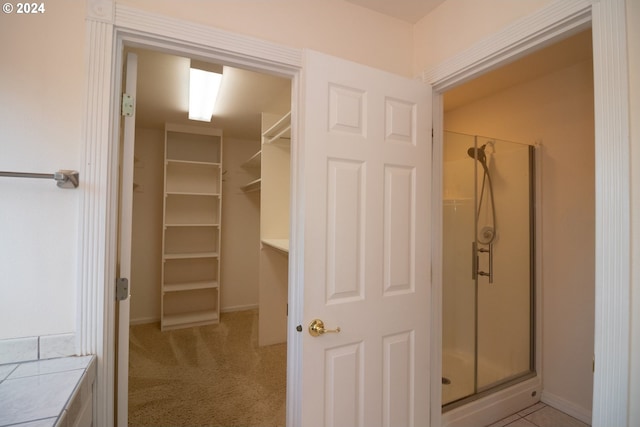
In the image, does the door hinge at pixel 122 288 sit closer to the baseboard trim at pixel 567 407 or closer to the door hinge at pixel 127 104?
the door hinge at pixel 127 104

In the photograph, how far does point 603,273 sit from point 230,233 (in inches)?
158

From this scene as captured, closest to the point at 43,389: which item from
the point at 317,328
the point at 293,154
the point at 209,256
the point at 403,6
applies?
the point at 317,328

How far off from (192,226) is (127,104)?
2948 mm

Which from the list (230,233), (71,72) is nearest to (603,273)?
(71,72)

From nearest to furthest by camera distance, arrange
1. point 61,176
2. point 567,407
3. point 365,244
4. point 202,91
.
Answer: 1. point 61,176
2. point 365,244
3. point 567,407
4. point 202,91

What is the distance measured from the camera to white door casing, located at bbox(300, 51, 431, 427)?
126 centimetres

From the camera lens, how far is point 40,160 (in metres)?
1.02

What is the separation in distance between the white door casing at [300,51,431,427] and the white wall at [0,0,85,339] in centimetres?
86

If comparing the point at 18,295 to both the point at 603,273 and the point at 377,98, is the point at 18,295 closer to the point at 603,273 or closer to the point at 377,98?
the point at 377,98

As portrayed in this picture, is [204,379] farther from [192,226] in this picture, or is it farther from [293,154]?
[293,154]

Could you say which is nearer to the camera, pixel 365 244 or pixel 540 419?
pixel 365 244

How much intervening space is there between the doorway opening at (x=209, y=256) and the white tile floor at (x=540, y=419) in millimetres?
1648

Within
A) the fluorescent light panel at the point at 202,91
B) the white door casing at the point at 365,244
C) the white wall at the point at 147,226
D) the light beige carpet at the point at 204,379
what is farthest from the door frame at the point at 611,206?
the white wall at the point at 147,226

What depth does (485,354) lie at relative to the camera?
2.37 meters
